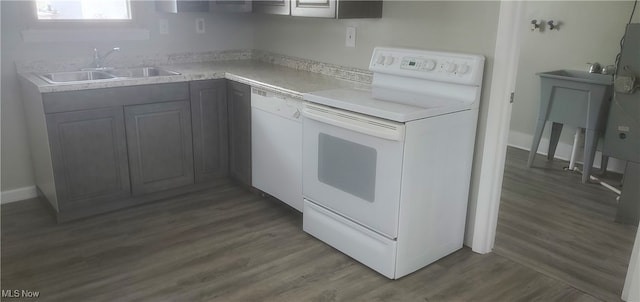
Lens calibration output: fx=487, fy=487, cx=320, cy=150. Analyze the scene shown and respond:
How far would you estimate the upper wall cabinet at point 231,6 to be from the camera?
351 cm

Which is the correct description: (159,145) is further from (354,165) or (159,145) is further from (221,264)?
(354,165)

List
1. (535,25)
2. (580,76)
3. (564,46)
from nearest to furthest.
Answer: (580,76), (564,46), (535,25)

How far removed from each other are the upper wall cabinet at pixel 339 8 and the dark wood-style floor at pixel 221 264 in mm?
1266

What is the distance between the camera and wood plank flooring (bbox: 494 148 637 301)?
253cm

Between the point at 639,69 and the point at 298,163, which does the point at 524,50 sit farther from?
the point at 298,163

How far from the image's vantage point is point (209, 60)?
393 cm

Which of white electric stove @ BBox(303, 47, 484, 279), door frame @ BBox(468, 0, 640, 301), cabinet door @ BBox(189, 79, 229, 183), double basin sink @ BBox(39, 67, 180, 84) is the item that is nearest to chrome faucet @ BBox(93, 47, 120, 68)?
double basin sink @ BBox(39, 67, 180, 84)

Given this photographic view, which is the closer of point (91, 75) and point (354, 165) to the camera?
point (354, 165)

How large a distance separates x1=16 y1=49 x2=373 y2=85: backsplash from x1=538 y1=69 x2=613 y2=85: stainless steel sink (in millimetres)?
1891

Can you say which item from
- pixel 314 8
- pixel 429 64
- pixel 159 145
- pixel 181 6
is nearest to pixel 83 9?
pixel 181 6

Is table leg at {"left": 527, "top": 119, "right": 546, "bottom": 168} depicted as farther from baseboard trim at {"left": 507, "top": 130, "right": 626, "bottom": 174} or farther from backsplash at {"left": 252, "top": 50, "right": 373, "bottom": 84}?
backsplash at {"left": 252, "top": 50, "right": 373, "bottom": 84}

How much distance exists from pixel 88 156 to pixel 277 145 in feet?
3.68

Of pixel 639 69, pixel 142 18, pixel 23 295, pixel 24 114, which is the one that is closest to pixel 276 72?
pixel 142 18

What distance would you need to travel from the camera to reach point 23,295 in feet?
7.20
